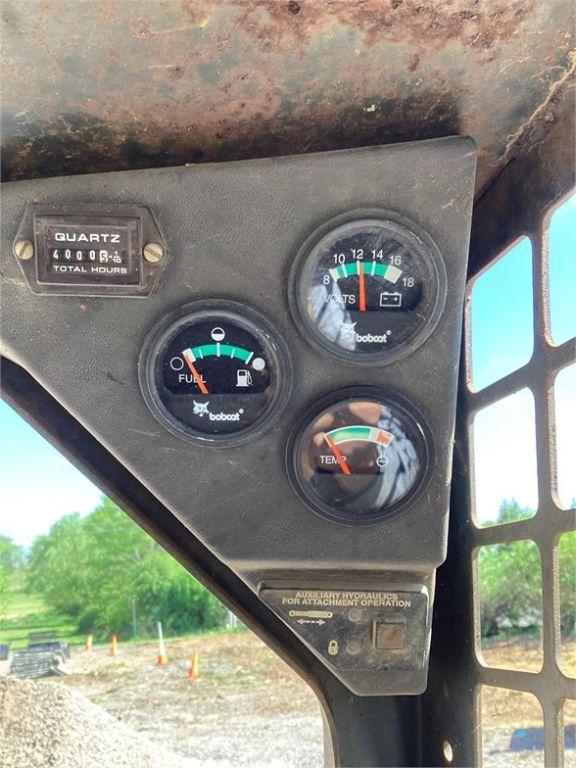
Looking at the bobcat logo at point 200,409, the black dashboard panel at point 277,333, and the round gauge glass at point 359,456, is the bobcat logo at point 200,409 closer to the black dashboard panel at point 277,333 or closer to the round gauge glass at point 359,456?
the black dashboard panel at point 277,333

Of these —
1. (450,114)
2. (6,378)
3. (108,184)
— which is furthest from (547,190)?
(6,378)

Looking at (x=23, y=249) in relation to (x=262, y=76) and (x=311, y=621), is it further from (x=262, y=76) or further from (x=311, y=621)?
(x=311, y=621)

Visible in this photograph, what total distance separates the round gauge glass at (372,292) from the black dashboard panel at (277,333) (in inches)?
0.8

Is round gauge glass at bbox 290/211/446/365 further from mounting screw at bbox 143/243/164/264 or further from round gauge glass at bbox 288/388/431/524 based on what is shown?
mounting screw at bbox 143/243/164/264

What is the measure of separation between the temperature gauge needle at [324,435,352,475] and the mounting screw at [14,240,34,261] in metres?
0.58

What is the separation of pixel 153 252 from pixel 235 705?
174cm

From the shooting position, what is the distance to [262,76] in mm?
966

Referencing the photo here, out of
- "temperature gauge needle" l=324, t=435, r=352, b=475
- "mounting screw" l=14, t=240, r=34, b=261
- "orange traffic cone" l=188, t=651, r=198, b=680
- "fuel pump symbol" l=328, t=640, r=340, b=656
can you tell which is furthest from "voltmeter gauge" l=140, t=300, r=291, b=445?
"orange traffic cone" l=188, t=651, r=198, b=680

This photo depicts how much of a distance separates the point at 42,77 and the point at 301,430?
67 cm

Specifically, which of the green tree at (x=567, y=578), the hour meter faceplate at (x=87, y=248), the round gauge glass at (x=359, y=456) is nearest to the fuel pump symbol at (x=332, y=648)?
the round gauge glass at (x=359, y=456)

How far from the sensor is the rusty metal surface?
0.87m

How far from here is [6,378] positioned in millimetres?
1306

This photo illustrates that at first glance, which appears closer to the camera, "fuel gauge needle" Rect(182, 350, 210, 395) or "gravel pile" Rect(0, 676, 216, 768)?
"fuel gauge needle" Rect(182, 350, 210, 395)

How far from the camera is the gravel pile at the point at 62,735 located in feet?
4.79
